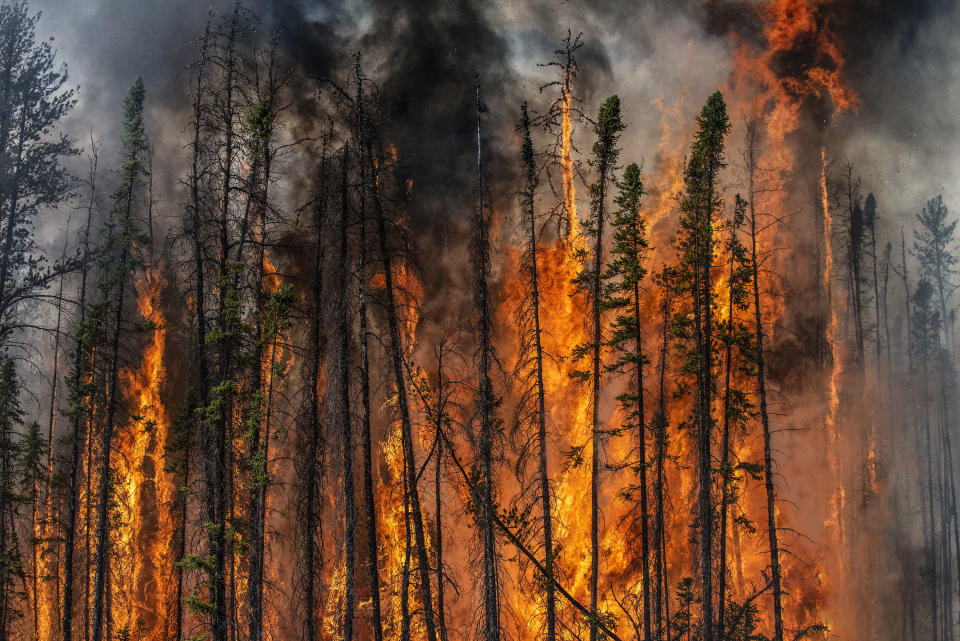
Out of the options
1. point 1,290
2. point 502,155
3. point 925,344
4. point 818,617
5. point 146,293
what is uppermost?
point 502,155

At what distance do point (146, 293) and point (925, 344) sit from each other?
4367 centimetres

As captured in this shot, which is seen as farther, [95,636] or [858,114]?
[858,114]

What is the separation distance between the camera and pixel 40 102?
624 inches

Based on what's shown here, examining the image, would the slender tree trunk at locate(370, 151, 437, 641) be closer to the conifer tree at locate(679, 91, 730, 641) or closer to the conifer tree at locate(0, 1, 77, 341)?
the conifer tree at locate(0, 1, 77, 341)

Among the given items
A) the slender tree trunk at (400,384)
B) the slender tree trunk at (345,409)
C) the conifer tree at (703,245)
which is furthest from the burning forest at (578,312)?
the slender tree trunk at (345,409)

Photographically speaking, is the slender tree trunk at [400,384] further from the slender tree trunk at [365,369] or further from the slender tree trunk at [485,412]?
the slender tree trunk at [485,412]

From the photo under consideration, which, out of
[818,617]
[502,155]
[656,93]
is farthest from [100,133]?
[818,617]

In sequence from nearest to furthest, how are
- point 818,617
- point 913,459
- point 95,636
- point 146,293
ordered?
1. point 95,636
2. point 818,617
3. point 146,293
4. point 913,459

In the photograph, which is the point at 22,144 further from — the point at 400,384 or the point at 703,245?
the point at 703,245

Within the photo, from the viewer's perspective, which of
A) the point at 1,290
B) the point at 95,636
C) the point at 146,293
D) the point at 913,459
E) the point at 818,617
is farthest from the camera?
the point at 913,459

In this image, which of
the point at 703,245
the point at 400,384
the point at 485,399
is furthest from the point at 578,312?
the point at 400,384

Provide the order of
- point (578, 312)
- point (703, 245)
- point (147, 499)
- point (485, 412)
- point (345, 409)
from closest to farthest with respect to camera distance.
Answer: point (345, 409) → point (485, 412) → point (703, 245) → point (578, 312) → point (147, 499)

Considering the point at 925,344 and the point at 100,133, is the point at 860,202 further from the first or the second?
the point at 100,133

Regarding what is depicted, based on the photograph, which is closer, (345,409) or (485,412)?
(345,409)
